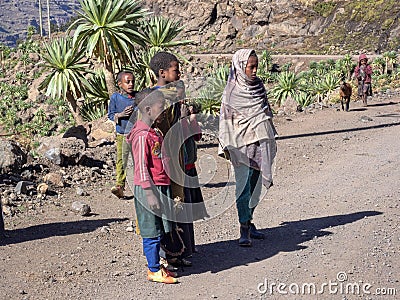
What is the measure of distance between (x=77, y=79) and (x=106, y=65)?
7.61 ft

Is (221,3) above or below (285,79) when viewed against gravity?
above

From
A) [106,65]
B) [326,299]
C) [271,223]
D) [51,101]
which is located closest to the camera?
[326,299]

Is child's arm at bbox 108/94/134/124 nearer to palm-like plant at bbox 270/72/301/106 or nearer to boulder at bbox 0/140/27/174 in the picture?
boulder at bbox 0/140/27/174

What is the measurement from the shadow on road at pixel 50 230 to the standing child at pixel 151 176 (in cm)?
203

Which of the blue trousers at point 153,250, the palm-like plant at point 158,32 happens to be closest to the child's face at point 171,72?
the blue trousers at point 153,250

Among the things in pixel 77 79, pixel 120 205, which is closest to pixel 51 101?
pixel 77 79

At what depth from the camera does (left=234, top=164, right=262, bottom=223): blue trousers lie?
5.62 metres

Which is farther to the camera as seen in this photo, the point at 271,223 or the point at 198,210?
the point at 271,223

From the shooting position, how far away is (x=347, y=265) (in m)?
5.22

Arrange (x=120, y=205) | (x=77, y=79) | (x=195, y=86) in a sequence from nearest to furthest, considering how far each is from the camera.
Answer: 1. (x=120, y=205)
2. (x=77, y=79)
3. (x=195, y=86)

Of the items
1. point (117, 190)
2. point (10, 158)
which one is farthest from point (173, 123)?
point (10, 158)

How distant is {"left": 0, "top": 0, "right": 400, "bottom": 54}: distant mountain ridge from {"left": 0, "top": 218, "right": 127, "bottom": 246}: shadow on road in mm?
40760

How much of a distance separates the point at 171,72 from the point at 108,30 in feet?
23.6

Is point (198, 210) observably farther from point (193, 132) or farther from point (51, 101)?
point (51, 101)
